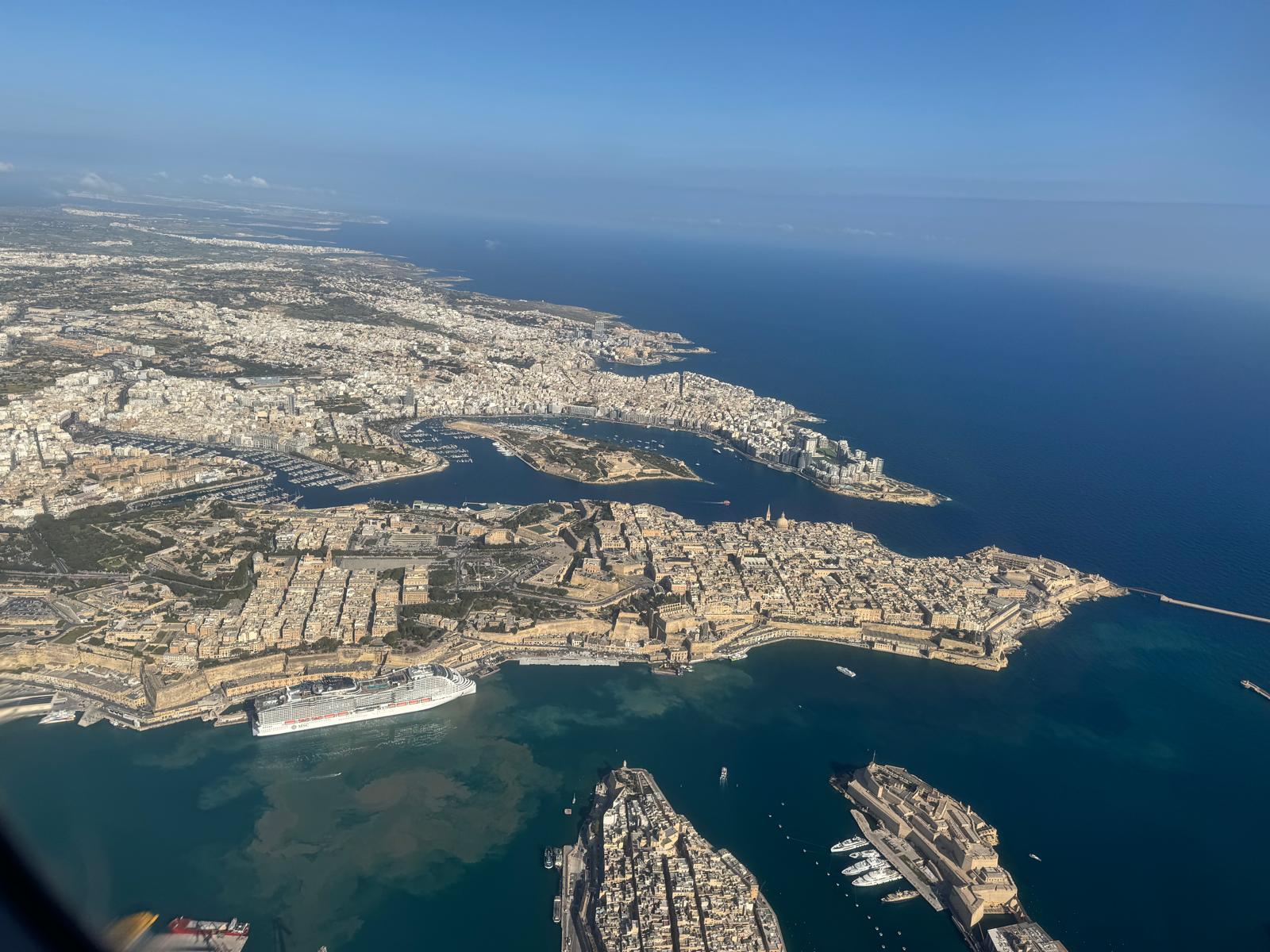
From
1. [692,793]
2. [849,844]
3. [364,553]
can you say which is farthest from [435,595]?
[849,844]

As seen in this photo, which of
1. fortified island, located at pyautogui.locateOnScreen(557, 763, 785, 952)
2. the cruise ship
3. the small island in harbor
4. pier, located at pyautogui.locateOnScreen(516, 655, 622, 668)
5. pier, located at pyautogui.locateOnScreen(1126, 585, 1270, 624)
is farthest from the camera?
the small island in harbor

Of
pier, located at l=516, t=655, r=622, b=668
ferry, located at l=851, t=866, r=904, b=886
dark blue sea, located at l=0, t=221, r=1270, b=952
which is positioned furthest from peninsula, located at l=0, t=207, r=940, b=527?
ferry, located at l=851, t=866, r=904, b=886

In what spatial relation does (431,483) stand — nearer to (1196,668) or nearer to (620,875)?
A: (620,875)

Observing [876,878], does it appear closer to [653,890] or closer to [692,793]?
[692,793]

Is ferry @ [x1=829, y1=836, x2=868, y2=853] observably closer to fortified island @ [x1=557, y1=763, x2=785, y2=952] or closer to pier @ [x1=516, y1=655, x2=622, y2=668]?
fortified island @ [x1=557, y1=763, x2=785, y2=952]

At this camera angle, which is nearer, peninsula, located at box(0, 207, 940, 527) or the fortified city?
the fortified city

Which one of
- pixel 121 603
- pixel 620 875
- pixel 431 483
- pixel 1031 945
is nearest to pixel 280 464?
pixel 431 483
